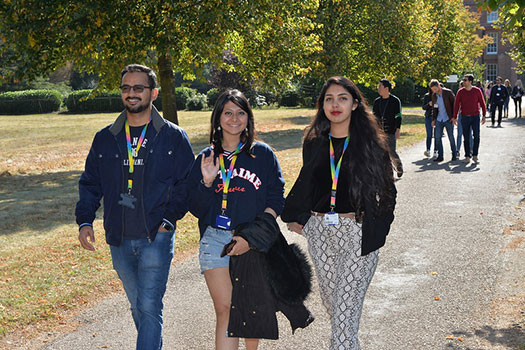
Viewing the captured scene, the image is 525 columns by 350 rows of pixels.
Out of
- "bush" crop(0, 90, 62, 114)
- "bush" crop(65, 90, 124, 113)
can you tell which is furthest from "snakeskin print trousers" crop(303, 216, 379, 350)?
"bush" crop(0, 90, 62, 114)

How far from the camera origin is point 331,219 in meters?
3.96

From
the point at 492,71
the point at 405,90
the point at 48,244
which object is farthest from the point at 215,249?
the point at 492,71

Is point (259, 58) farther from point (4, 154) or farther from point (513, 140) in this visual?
point (4, 154)

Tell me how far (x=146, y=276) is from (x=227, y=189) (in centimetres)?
78

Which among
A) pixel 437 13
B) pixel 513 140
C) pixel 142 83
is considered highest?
pixel 437 13

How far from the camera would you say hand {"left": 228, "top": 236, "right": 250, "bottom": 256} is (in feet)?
12.5

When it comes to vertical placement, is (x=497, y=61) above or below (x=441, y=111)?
above

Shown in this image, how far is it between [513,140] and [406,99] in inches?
1289

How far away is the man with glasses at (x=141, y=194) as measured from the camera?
3.96 m

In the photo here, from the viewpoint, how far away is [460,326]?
5152mm

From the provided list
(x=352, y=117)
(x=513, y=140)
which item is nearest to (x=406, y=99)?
(x=513, y=140)

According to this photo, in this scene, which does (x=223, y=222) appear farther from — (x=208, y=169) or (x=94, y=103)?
(x=94, y=103)

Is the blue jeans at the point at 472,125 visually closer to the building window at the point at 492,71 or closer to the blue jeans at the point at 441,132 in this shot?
the blue jeans at the point at 441,132

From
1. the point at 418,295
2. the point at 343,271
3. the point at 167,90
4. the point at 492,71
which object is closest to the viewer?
the point at 343,271
